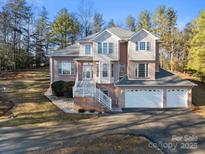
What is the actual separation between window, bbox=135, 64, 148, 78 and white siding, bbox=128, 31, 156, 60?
83 cm

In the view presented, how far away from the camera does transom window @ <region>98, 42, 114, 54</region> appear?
26891 millimetres

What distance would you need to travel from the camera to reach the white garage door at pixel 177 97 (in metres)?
25.7

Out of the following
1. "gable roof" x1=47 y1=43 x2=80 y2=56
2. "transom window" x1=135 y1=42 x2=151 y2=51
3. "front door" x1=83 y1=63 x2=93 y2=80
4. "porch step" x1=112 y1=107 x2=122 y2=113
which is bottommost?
"porch step" x1=112 y1=107 x2=122 y2=113

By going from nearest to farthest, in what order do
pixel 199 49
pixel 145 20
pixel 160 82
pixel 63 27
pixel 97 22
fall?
pixel 160 82, pixel 199 49, pixel 63 27, pixel 145 20, pixel 97 22

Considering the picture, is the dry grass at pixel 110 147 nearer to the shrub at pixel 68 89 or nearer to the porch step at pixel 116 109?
the porch step at pixel 116 109

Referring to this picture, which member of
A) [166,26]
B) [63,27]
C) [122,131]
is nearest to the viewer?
[122,131]

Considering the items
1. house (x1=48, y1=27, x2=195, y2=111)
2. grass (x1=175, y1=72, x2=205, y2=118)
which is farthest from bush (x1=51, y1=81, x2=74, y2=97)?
grass (x1=175, y1=72, x2=205, y2=118)

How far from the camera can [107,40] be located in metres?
26.9

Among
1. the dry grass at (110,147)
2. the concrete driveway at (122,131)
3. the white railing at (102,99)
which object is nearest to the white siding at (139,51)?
the white railing at (102,99)

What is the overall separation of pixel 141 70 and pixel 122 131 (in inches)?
449

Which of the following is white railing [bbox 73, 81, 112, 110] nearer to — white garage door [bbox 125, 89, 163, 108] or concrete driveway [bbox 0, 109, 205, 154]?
concrete driveway [bbox 0, 109, 205, 154]

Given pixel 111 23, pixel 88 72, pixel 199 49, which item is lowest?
pixel 88 72

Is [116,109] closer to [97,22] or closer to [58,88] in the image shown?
[58,88]

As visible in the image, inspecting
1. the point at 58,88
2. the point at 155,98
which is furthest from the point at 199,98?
the point at 58,88
